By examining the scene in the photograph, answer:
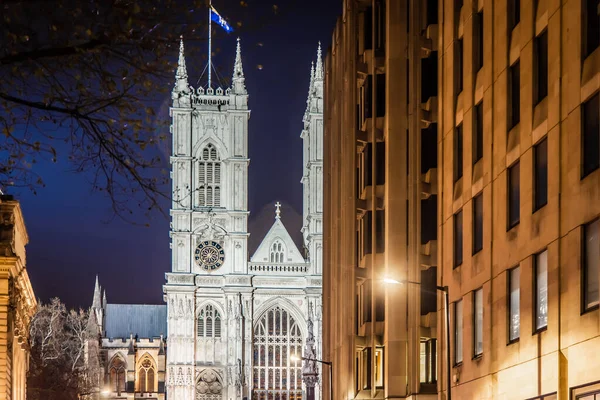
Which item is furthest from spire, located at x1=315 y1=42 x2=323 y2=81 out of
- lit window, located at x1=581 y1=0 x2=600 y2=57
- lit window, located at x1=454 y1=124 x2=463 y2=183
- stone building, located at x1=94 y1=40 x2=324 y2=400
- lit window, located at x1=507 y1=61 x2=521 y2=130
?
lit window, located at x1=581 y1=0 x2=600 y2=57

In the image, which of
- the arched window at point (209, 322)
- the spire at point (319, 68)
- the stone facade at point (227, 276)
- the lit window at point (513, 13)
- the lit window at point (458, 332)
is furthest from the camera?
the spire at point (319, 68)

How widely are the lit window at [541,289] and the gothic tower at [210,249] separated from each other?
3479 inches

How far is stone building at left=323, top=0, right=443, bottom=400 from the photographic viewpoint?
133ft

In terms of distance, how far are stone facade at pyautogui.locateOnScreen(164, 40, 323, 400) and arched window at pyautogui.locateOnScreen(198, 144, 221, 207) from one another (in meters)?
0.10

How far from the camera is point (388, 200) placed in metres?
42.5

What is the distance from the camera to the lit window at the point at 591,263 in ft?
71.3

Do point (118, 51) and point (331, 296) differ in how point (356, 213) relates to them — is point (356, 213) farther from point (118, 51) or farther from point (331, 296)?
point (118, 51)

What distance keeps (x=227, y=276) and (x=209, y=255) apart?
9.90 ft

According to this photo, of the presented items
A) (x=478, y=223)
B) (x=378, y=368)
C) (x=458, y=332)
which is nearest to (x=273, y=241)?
(x=378, y=368)

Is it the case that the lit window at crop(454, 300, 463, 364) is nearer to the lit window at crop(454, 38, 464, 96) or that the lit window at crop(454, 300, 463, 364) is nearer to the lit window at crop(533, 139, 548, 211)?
the lit window at crop(454, 38, 464, 96)

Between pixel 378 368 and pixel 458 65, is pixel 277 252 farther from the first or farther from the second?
pixel 458 65

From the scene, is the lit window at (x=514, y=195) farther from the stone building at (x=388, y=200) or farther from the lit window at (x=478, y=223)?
the stone building at (x=388, y=200)

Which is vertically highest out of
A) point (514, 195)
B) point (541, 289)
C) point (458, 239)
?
point (514, 195)

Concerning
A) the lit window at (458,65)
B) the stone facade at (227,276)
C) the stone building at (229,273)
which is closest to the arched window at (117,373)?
the stone building at (229,273)
